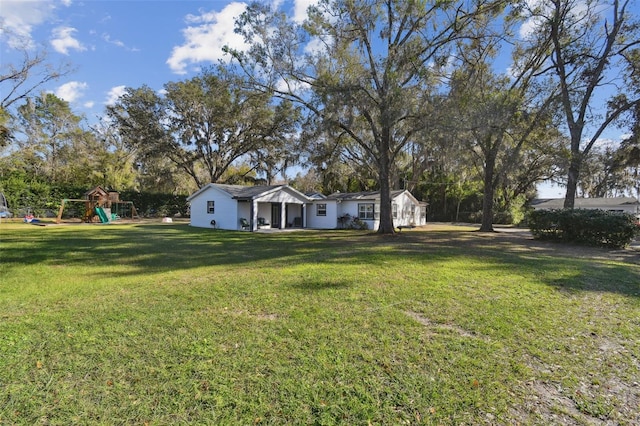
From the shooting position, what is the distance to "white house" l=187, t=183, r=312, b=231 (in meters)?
20.8

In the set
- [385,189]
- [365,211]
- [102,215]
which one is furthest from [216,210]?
[385,189]

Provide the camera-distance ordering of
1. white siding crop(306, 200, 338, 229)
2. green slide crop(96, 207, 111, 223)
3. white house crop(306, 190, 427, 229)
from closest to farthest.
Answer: green slide crop(96, 207, 111, 223), white house crop(306, 190, 427, 229), white siding crop(306, 200, 338, 229)

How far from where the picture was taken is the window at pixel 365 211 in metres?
24.3

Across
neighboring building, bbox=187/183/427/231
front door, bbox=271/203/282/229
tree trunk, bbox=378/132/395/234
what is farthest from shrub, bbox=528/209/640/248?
front door, bbox=271/203/282/229

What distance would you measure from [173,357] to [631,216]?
57.1ft

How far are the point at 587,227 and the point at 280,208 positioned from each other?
57.5 feet

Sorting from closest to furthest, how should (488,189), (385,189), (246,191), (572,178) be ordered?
(572,178) → (385,189) → (488,189) → (246,191)

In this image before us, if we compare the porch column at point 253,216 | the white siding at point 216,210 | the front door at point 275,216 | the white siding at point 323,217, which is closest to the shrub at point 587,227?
the white siding at point 323,217

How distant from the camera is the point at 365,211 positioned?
24.5 meters

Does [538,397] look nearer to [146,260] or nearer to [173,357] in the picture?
[173,357]

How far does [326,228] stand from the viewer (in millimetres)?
24766

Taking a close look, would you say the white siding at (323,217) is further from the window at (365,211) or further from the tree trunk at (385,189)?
the tree trunk at (385,189)

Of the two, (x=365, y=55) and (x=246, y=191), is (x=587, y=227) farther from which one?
(x=246, y=191)

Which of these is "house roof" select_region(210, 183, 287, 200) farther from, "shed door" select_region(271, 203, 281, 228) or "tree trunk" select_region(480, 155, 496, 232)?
"tree trunk" select_region(480, 155, 496, 232)
